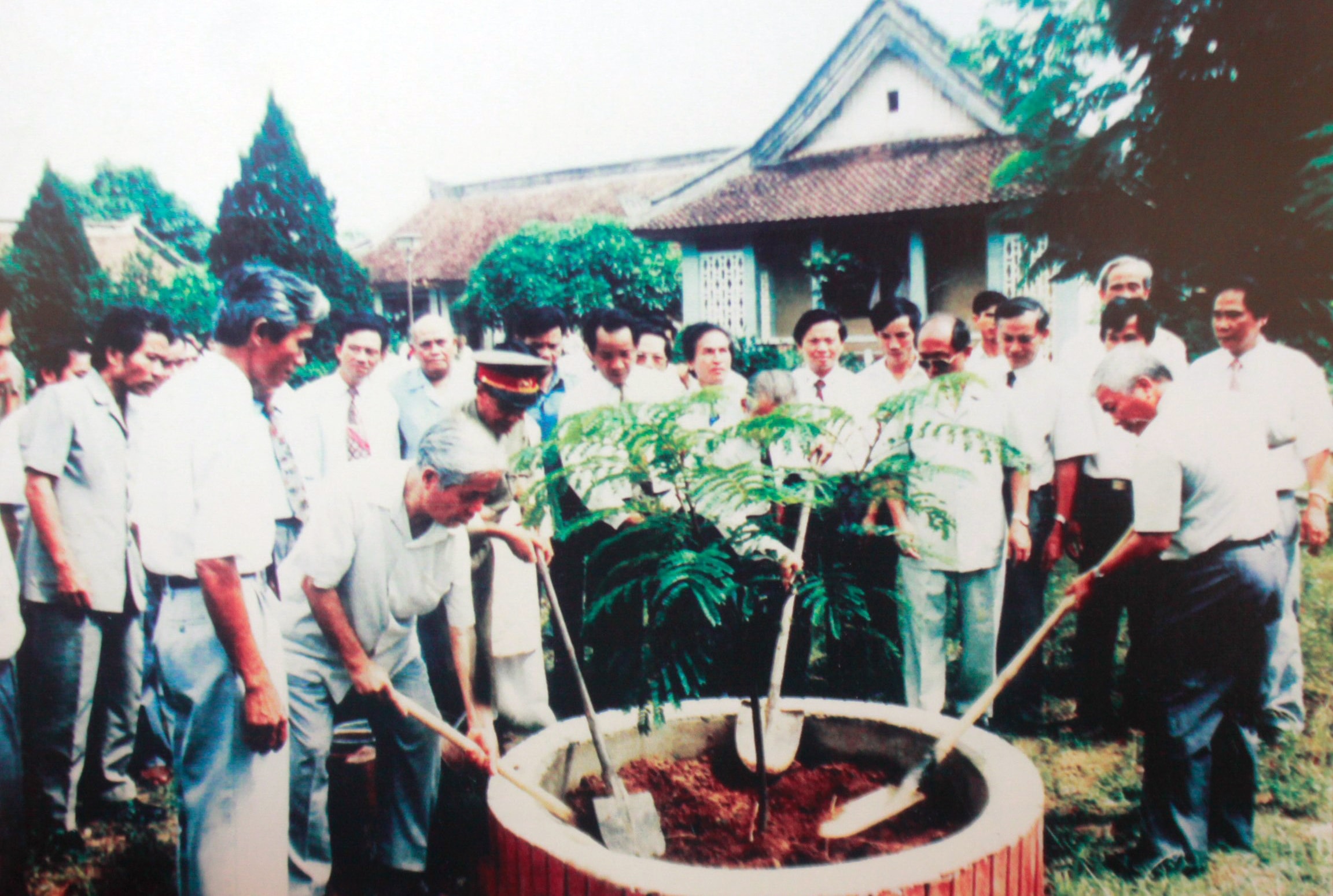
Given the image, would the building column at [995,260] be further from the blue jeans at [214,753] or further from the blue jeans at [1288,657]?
the blue jeans at [214,753]

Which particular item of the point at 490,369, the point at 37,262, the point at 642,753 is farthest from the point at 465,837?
the point at 37,262

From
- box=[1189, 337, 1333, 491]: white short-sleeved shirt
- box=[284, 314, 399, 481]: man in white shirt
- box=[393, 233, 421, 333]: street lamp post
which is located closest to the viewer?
box=[284, 314, 399, 481]: man in white shirt

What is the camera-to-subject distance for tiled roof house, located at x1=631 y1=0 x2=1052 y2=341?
9.41ft

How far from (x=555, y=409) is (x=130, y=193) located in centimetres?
188

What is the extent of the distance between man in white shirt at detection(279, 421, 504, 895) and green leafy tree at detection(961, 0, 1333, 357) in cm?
209

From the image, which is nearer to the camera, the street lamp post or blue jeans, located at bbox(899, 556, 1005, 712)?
the street lamp post

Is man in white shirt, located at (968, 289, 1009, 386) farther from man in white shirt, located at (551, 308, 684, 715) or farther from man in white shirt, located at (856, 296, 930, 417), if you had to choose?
man in white shirt, located at (551, 308, 684, 715)

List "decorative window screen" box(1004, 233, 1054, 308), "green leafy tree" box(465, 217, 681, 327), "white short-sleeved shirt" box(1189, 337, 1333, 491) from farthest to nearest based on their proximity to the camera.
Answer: "green leafy tree" box(465, 217, 681, 327), "decorative window screen" box(1004, 233, 1054, 308), "white short-sleeved shirt" box(1189, 337, 1333, 491)

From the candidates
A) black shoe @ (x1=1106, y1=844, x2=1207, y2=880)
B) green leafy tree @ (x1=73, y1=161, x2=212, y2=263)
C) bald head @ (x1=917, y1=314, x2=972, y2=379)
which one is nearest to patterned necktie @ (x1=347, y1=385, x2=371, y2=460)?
green leafy tree @ (x1=73, y1=161, x2=212, y2=263)

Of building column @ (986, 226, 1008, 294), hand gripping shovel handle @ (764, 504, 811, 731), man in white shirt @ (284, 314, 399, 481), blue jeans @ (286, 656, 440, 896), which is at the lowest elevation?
blue jeans @ (286, 656, 440, 896)

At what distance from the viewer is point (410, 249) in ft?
9.95

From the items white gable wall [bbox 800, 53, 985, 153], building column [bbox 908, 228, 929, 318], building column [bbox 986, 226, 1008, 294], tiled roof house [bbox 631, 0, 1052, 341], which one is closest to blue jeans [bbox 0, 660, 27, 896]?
tiled roof house [bbox 631, 0, 1052, 341]

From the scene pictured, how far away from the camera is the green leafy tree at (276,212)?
2.54m

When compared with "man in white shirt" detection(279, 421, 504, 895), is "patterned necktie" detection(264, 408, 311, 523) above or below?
above
